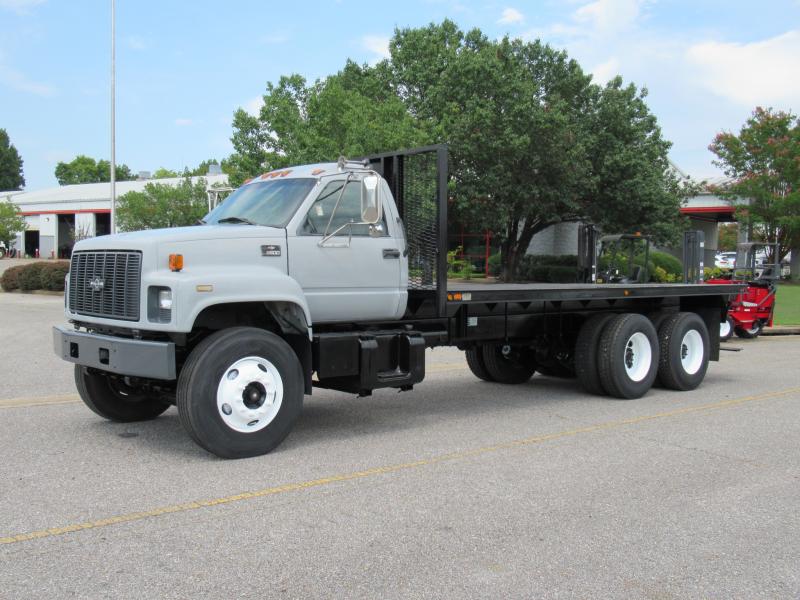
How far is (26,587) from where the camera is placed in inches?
160

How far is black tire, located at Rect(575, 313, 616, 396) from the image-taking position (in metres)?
9.97

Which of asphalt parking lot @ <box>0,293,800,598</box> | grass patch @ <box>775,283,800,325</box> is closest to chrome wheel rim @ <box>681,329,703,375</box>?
asphalt parking lot @ <box>0,293,800,598</box>

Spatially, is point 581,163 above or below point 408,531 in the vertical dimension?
above

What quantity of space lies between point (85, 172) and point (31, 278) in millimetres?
91775

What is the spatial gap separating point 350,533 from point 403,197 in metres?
4.47

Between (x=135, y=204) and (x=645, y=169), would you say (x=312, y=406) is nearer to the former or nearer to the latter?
(x=645, y=169)

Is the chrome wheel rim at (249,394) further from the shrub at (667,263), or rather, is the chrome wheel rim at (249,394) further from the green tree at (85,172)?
the green tree at (85,172)

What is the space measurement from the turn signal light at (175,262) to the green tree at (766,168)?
131 feet

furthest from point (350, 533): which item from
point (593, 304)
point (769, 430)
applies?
point (593, 304)

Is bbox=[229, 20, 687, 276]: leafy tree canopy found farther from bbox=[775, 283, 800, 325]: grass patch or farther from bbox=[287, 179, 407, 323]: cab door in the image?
bbox=[287, 179, 407, 323]: cab door

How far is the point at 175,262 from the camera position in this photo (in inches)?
253

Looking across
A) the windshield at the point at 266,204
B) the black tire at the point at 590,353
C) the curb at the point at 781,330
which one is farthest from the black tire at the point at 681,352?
the curb at the point at 781,330

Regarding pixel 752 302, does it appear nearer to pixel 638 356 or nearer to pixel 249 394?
pixel 638 356

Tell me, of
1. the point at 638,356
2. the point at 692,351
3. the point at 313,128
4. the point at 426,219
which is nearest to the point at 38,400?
the point at 426,219
